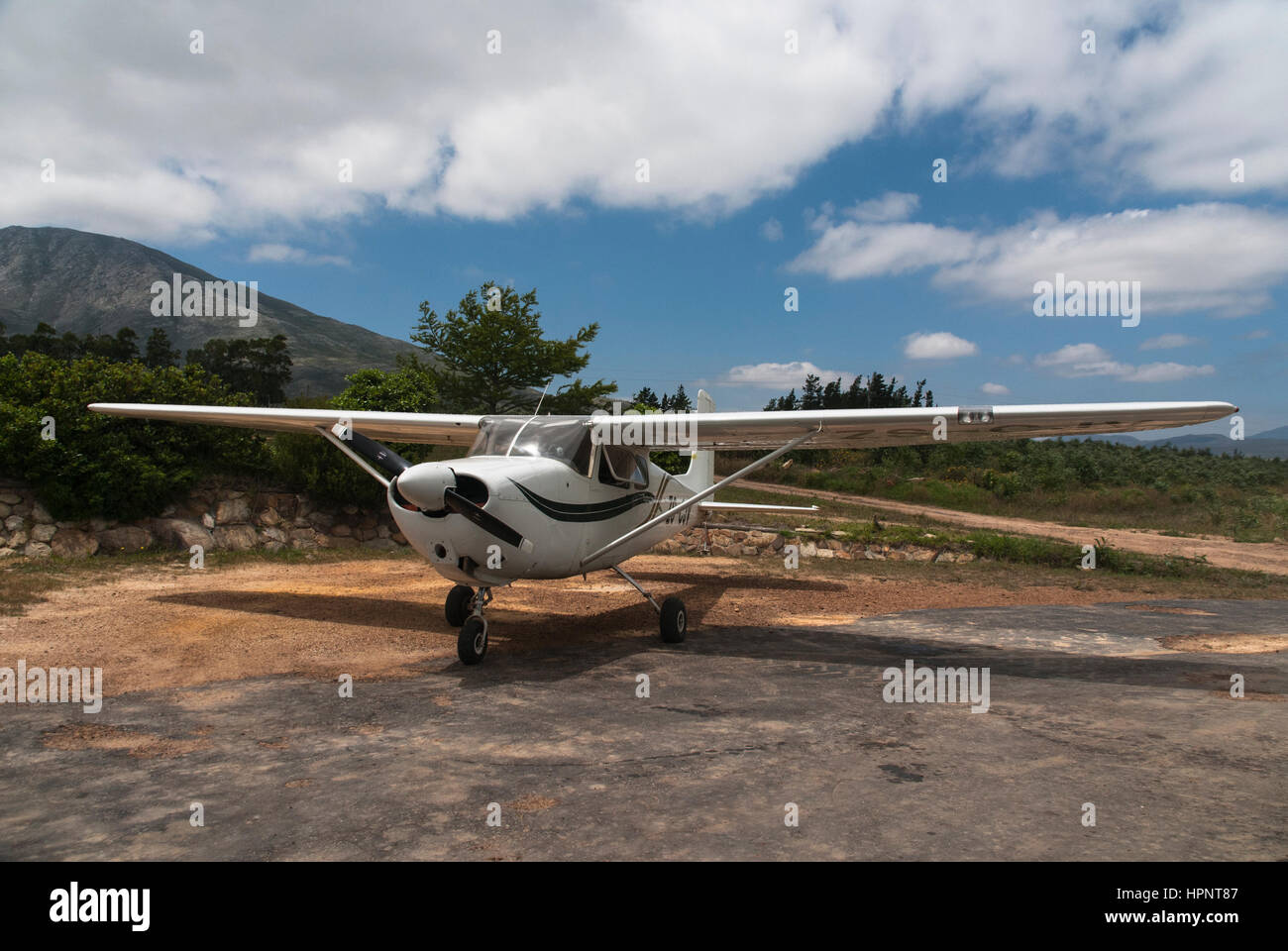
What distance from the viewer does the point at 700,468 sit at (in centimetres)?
1435

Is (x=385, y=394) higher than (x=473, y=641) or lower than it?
higher

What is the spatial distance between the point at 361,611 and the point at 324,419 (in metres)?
3.01

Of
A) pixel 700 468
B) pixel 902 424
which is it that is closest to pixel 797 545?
pixel 700 468

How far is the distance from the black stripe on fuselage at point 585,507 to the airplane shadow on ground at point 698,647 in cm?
160

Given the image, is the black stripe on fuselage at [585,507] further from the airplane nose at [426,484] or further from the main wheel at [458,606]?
the main wheel at [458,606]

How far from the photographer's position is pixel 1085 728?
552cm

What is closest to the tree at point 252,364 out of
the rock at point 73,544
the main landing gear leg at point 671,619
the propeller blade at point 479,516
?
the rock at point 73,544

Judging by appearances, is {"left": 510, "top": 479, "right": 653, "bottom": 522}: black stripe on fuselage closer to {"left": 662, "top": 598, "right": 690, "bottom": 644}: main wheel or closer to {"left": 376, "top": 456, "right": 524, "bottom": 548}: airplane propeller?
{"left": 376, "top": 456, "right": 524, "bottom": 548}: airplane propeller

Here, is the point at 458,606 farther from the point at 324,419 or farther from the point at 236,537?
the point at 236,537

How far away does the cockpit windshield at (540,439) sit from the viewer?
827cm

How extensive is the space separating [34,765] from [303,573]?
29.3ft

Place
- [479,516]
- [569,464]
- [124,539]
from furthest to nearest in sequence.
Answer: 1. [124,539]
2. [569,464]
3. [479,516]

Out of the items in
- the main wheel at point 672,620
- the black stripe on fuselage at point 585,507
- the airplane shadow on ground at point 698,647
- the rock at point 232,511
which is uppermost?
→ the black stripe on fuselage at point 585,507

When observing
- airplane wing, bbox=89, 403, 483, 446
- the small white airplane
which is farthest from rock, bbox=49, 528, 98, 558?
the small white airplane
